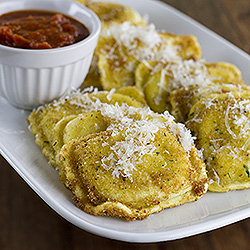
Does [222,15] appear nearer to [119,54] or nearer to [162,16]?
[162,16]

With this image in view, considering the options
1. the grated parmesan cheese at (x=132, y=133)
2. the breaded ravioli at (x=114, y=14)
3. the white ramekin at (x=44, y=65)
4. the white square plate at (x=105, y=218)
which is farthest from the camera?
the breaded ravioli at (x=114, y=14)

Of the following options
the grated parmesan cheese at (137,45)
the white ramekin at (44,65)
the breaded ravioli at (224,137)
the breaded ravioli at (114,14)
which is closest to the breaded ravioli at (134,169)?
the breaded ravioli at (224,137)

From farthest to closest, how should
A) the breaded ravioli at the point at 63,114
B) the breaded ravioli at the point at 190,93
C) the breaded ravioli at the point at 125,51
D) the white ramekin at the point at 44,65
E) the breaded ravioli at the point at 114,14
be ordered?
the breaded ravioli at the point at 114,14
the breaded ravioli at the point at 125,51
the breaded ravioli at the point at 190,93
the white ramekin at the point at 44,65
the breaded ravioli at the point at 63,114

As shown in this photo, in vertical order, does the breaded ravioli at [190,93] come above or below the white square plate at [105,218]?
above

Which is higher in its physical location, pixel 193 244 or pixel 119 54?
pixel 119 54

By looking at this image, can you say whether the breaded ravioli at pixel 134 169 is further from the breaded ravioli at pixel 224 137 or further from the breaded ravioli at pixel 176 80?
the breaded ravioli at pixel 176 80

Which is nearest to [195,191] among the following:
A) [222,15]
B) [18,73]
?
[18,73]

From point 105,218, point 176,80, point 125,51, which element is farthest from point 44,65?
point 105,218
